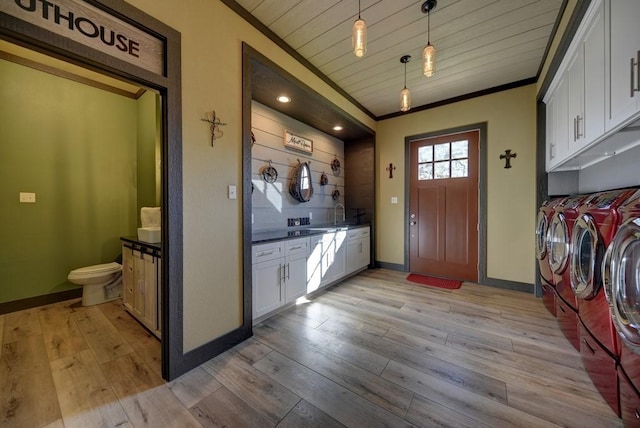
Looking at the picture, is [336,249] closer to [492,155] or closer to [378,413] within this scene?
[378,413]

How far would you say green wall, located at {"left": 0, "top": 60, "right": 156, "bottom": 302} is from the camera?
2.50 meters

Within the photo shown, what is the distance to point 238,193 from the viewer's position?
193 cm

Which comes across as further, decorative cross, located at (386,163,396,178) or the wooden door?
decorative cross, located at (386,163,396,178)

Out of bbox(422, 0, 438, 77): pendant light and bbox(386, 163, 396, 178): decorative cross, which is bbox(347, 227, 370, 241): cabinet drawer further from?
bbox(422, 0, 438, 77): pendant light

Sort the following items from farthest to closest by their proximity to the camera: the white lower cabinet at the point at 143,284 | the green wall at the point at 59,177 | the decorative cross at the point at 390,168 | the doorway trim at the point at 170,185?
the decorative cross at the point at 390,168 < the green wall at the point at 59,177 < the white lower cabinet at the point at 143,284 < the doorway trim at the point at 170,185

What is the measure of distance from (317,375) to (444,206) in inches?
119

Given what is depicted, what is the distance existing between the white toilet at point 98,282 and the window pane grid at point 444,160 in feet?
14.2

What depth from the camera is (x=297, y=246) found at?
8.59 ft

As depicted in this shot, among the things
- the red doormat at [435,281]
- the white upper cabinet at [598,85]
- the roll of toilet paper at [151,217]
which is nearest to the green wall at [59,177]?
the roll of toilet paper at [151,217]

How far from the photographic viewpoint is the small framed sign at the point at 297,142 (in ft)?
10.6

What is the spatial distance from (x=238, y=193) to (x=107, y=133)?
262 cm

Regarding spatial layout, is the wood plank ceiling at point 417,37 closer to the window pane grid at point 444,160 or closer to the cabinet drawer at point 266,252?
the window pane grid at point 444,160

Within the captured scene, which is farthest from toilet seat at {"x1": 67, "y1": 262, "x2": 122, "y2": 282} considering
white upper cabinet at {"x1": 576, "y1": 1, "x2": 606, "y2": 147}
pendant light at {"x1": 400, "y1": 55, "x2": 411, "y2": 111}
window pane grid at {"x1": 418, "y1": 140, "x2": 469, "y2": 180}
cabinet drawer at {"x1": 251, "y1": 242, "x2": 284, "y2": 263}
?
white upper cabinet at {"x1": 576, "y1": 1, "x2": 606, "y2": 147}

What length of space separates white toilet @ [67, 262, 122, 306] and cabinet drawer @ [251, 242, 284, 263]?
189cm
